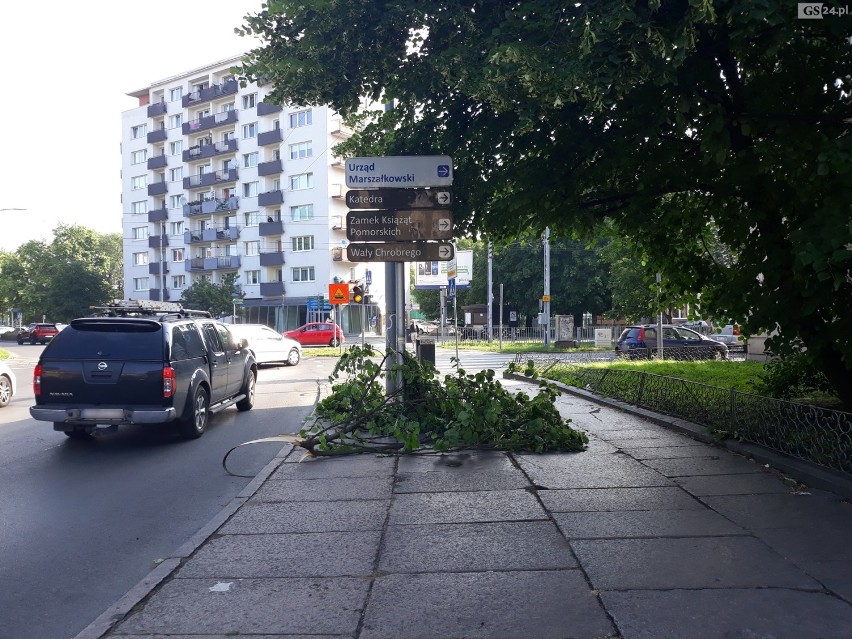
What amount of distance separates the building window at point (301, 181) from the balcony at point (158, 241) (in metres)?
16.4

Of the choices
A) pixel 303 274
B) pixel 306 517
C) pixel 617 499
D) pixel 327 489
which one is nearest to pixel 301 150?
pixel 303 274

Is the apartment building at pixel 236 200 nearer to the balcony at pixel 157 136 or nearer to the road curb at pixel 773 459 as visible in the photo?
the balcony at pixel 157 136

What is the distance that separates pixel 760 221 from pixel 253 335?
1948cm

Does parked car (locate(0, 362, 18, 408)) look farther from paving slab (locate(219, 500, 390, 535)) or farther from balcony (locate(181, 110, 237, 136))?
balcony (locate(181, 110, 237, 136))

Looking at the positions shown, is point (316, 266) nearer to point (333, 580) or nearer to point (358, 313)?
point (358, 313)

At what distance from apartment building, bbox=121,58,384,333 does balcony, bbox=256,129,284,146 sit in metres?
0.09

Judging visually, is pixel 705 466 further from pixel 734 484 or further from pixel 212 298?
pixel 212 298

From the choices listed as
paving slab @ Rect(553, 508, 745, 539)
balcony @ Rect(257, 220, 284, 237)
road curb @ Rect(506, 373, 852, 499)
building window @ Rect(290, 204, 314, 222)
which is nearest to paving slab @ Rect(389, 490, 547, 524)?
paving slab @ Rect(553, 508, 745, 539)

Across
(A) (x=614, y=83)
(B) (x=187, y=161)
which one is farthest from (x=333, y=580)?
(B) (x=187, y=161)

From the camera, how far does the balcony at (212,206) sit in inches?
2355

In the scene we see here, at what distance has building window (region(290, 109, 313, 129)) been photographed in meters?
54.0

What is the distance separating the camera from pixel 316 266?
2190 inches

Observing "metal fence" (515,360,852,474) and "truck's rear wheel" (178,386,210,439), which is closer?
"metal fence" (515,360,852,474)

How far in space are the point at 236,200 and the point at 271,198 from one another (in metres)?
4.63
